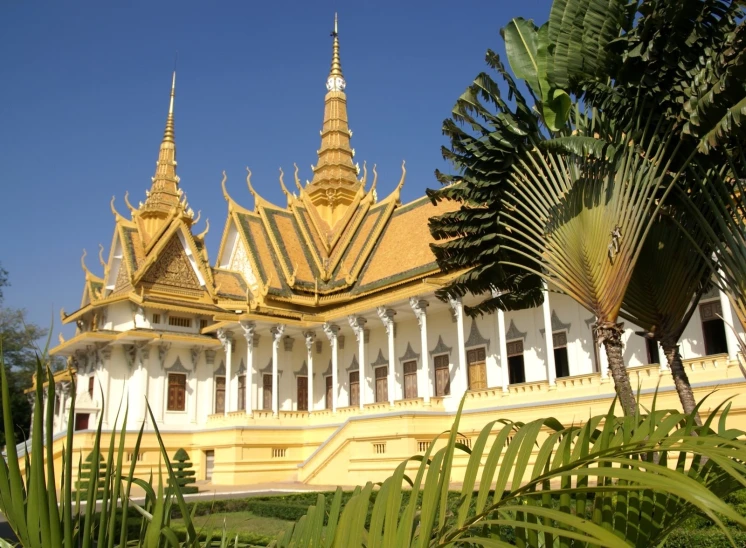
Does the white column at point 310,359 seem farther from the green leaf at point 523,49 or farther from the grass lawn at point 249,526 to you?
the green leaf at point 523,49

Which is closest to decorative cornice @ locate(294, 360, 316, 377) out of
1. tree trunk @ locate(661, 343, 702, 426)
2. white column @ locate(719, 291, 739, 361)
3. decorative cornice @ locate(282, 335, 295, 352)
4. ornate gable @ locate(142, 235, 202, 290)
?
decorative cornice @ locate(282, 335, 295, 352)

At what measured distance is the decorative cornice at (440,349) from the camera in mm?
21078

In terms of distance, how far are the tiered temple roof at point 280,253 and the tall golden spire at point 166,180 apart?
9 centimetres

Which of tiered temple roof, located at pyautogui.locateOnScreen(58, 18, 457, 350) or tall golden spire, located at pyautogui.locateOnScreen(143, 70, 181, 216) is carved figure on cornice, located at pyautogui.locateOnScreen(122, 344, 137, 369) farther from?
tall golden spire, located at pyautogui.locateOnScreen(143, 70, 181, 216)

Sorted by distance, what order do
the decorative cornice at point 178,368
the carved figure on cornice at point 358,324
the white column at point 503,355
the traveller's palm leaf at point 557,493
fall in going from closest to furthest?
the traveller's palm leaf at point 557,493, the white column at point 503,355, the carved figure on cornice at point 358,324, the decorative cornice at point 178,368

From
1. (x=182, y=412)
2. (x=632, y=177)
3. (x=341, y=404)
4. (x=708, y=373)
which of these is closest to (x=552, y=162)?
(x=632, y=177)

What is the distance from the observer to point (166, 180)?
108 ft

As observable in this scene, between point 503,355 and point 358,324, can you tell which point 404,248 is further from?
point 503,355

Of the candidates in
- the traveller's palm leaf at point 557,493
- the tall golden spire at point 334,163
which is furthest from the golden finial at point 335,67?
the traveller's palm leaf at point 557,493

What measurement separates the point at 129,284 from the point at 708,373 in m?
19.7

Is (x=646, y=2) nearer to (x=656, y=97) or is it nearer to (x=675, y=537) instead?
(x=656, y=97)

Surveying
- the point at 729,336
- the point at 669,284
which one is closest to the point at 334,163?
the point at 729,336

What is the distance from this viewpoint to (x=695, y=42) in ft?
21.1

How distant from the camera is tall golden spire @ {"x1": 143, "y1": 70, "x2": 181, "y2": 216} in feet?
103
